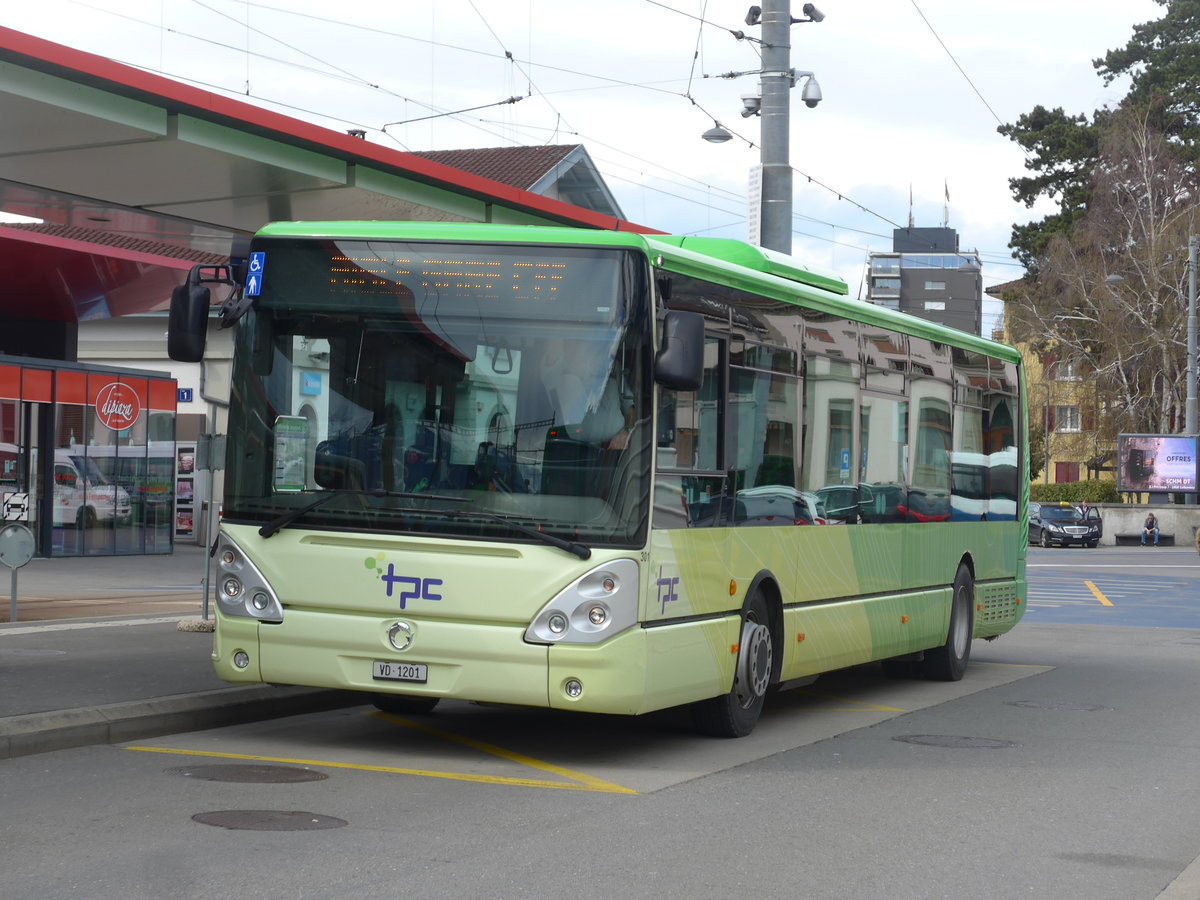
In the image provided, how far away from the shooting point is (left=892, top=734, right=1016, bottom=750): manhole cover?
11.1 m

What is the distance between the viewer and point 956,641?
15586 mm

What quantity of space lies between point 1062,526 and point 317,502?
2072 inches

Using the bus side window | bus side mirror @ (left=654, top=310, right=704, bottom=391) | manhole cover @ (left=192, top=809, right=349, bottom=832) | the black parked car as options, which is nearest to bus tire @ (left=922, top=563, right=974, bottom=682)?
the bus side window

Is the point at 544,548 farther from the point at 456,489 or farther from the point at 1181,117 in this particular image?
the point at 1181,117

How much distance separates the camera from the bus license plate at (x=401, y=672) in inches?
366

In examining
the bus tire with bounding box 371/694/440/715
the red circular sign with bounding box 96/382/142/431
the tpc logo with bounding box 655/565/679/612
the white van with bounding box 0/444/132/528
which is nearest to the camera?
the tpc logo with bounding box 655/565/679/612

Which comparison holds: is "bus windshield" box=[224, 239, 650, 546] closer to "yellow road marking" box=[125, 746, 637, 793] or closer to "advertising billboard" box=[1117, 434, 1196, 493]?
"yellow road marking" box=[125, 746, 637, 793]

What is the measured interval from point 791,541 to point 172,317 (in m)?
4.30

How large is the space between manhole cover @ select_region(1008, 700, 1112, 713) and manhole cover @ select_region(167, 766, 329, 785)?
6.64m

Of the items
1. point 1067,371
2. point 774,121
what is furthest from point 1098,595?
point 1067,371

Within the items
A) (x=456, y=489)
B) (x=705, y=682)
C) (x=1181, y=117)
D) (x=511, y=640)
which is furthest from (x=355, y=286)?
(x=1181, y=117)

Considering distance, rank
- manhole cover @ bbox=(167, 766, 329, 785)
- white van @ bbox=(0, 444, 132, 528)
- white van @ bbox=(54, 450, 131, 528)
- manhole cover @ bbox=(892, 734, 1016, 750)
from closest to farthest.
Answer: manhole cover @ bbox=(167, 766, 329, 785) < manhole cover @ bbox=(892, 734, 1016, 750) < white van @ bbox=(0, 444, 132, 528) < white van @ bbox=(54, 450, 131, 528)

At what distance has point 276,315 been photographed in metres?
9.81

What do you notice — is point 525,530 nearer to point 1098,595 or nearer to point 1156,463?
point 1098,595
